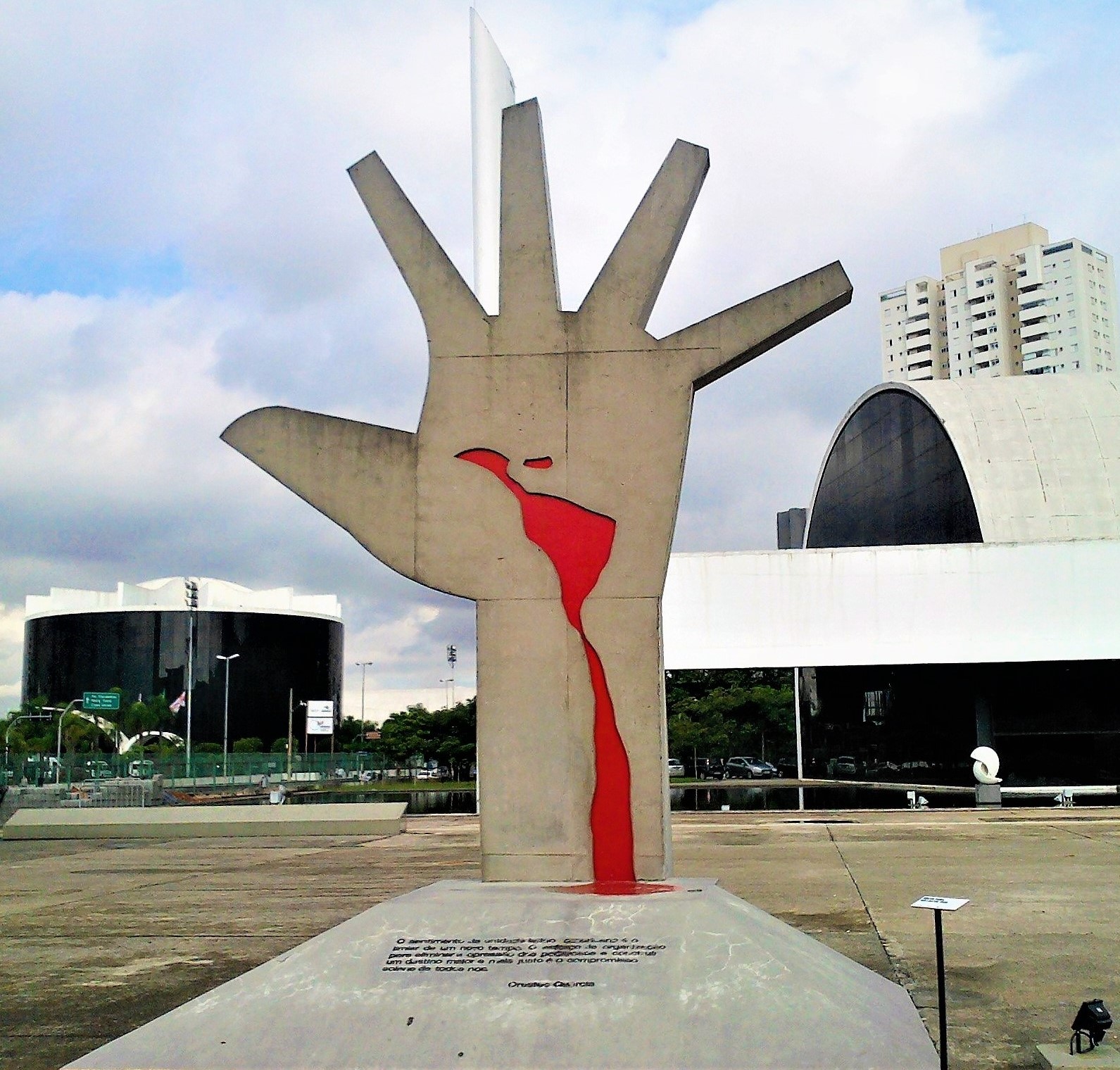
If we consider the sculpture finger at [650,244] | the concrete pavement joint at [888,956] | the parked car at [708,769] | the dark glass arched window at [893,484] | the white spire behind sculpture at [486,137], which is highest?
the white spire behind sculpture at [486,137]

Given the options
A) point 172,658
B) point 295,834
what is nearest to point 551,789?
point 295,834

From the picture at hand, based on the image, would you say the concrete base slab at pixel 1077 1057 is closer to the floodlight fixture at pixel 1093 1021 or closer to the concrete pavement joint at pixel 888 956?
the floodlight fixture at pixel 1093 1021

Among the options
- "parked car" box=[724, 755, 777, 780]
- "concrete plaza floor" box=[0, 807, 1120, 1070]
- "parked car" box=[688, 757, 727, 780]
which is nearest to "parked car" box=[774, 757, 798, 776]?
"parked car" box=[724, 755, 777, 780]

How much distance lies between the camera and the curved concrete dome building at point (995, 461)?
38.6 m

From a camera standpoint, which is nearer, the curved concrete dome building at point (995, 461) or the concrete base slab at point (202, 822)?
the concrete base slab at point (202, 822)

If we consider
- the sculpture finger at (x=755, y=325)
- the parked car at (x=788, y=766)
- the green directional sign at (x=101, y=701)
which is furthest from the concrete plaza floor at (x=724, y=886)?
the green directional sign at (x=101, y=701)

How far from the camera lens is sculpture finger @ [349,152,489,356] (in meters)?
10.4

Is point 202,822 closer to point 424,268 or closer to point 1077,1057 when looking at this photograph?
point 424,268

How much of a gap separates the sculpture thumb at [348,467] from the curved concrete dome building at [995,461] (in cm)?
3074

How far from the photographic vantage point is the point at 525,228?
10.7 m

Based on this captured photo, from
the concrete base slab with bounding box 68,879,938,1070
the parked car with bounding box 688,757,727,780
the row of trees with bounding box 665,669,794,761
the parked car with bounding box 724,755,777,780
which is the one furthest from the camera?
the parked car with bounding box 688,757,727,780

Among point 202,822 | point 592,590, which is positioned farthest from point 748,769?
point 592,590

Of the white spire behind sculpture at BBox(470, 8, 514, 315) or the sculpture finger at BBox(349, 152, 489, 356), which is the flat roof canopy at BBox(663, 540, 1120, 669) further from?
the sculpture finger at BBox(349, 152, 489, 356)

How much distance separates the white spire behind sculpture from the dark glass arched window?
20.5 metres
